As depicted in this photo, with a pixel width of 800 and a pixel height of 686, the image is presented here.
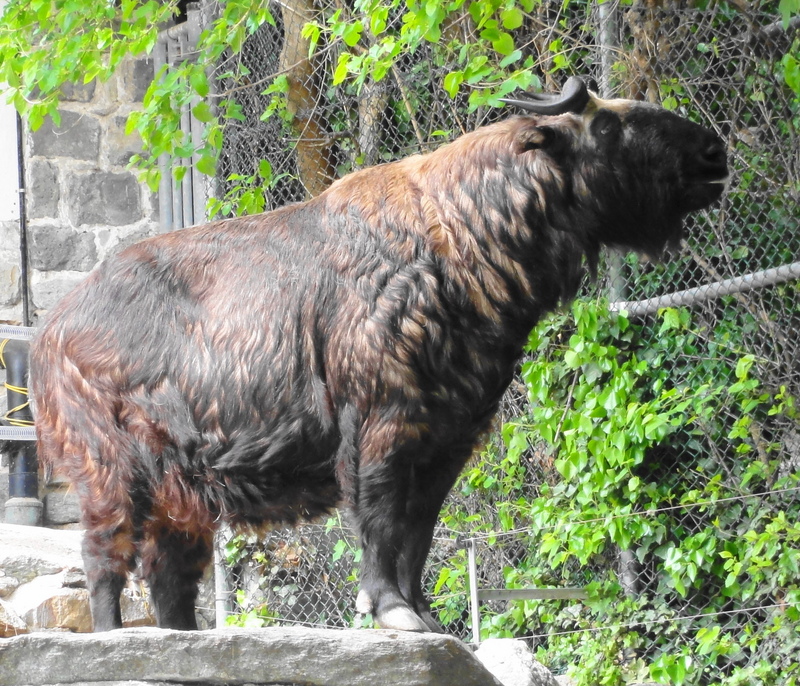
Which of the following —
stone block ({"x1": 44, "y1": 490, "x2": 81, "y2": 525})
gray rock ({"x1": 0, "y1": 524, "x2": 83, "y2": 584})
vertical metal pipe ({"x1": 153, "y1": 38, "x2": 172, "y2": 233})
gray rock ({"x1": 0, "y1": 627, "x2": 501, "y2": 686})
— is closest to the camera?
gray rock ({"x1": 0, "y1": 627, "x2": 501, "y2": 686})

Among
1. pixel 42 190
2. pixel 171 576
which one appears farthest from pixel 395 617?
pixel 42 190

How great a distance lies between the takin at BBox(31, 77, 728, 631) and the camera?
3.38 meters

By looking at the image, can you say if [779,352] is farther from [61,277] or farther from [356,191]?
[61,277]

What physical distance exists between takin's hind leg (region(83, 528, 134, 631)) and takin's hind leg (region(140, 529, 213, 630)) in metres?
0.29

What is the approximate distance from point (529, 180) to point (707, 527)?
260 centimetres

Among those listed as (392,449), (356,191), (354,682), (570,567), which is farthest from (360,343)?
(570,567)

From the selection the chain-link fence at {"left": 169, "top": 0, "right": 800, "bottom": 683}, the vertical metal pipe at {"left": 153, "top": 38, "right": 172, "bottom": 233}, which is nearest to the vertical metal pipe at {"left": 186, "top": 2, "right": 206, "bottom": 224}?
the vertical metal pipe at {"left": 153, "top": 38, "right": 172, "bottom": 233}

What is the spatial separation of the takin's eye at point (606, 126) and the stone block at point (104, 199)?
518 centimetres

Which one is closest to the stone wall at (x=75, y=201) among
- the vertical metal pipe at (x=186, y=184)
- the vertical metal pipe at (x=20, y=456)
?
the vertical metal pipe at (x=20, y=456)

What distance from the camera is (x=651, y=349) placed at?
19.0 feet

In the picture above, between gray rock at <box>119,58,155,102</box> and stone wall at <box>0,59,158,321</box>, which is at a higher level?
gray rock at <box>119,58,155,102</box>

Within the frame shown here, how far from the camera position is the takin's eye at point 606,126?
354 cm

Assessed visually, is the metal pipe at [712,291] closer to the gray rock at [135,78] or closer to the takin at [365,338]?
the takin at [365,338]

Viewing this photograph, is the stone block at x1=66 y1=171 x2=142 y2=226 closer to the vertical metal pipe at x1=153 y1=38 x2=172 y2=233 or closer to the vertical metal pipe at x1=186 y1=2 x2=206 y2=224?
the vertical metal pipe at x1=153 y1=38 x2=172 y2=233
